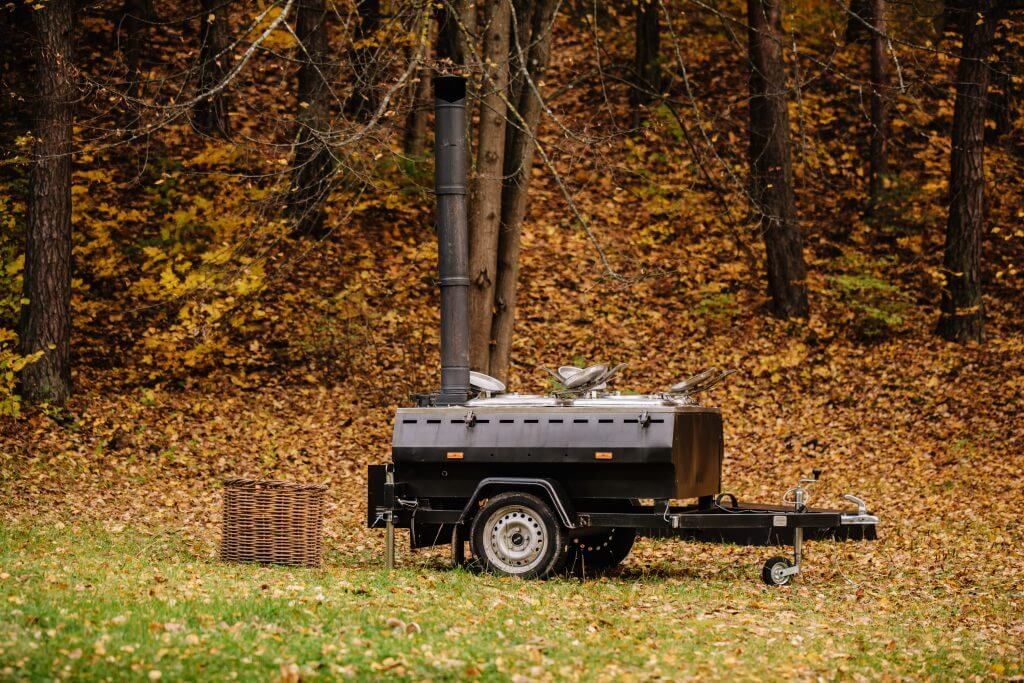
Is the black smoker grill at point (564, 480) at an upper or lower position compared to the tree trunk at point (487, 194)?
lower

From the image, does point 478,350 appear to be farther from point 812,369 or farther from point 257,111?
point 257,111

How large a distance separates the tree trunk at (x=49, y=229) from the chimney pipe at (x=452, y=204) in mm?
6560

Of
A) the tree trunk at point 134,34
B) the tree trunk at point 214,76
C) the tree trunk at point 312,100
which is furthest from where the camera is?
the tree trunk at point 134,34

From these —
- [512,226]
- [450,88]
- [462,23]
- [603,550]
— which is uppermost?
[462,23]

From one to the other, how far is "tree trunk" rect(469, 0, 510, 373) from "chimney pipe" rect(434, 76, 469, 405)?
9.55ft

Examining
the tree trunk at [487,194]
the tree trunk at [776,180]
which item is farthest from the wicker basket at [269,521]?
the tree trunk at [776,180]

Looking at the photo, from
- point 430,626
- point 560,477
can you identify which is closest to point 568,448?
point 560,477

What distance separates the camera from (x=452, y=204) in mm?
11172

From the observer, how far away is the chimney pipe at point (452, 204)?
11.0 metres

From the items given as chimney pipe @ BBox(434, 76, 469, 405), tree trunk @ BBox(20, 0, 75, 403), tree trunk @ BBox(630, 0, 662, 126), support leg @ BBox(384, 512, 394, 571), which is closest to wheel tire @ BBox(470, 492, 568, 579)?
support leg @ BBox(384, 512, 394, 571)

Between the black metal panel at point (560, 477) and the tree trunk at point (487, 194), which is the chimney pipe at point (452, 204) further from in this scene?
the tree trunk at point (487, 194)

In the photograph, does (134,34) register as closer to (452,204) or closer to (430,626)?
(452,204)

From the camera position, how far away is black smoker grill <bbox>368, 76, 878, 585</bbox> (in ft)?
31.4

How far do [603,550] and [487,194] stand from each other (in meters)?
5.14
